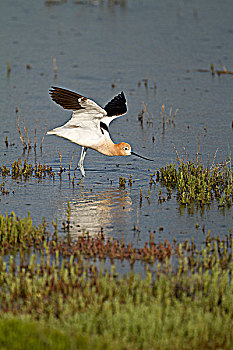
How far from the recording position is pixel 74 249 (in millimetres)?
7715

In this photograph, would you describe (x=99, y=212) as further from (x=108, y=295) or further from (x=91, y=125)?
(x=108, y=295)

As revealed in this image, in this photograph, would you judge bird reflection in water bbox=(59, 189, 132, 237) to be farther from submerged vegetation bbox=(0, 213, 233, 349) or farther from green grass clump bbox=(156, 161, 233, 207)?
green grass clump bbox=(156, 161, 233, 207)

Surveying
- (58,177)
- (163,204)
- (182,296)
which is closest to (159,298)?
(182,296)

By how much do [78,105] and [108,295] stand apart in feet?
16.1

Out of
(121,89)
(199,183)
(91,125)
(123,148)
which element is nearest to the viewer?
(199,183)

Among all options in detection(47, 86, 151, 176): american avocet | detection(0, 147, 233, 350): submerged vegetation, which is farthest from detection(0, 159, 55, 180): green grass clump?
detection(0, 147, 233, 350): submerged vegetation

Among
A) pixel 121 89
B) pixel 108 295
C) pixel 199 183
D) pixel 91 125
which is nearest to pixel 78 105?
pixel 91 125

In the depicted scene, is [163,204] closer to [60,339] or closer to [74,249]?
[74,249]

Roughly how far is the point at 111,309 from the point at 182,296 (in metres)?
0.83

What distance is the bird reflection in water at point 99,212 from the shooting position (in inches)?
342

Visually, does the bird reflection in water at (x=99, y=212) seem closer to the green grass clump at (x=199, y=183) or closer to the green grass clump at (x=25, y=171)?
the green grass clump at (x=199, y=183)

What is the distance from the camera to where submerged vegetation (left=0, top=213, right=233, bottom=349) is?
562cm

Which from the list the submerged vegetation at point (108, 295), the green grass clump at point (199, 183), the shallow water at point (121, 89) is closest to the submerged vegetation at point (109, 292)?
the submerged vegetation at point (108, 295)

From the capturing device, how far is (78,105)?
10773 millimetres
